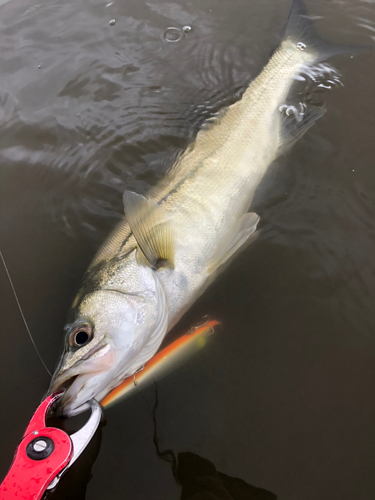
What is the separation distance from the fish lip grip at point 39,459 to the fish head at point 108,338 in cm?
13

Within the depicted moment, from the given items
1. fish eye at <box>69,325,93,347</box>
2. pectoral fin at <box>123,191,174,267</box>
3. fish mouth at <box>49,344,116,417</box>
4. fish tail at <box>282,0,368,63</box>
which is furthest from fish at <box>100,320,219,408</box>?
fish tail at <box>282,0,368,63</box>

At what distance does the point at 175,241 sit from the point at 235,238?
45 cm

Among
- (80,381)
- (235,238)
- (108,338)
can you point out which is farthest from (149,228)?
(80,381)

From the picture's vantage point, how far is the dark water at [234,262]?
200 cm

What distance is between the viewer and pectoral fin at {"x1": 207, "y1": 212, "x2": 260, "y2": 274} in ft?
8.09

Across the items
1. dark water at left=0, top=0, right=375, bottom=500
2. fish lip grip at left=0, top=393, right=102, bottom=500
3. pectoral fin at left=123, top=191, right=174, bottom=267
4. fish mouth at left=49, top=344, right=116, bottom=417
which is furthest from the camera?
pectoral fin at left=123, top=191, right=174, bottom=267

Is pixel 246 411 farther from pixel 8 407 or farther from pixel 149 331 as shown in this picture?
pixel 8 407

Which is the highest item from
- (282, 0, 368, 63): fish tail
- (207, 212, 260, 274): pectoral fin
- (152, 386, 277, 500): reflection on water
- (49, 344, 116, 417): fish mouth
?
(282, 0, 368, 63): fish tail

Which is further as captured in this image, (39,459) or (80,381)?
(80,381)

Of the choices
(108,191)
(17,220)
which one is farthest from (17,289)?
(108,191)

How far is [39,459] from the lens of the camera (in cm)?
152

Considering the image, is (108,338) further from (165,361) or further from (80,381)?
(165,361)

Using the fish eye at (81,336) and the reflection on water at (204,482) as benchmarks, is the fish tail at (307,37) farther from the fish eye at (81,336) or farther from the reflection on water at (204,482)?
the reflection on water at (204,482)

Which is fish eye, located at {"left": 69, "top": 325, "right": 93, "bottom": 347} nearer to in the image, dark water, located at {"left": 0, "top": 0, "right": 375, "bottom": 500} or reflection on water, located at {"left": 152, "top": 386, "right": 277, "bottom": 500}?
dark water, located at {"left": 0, "top": 0, "right": 375, "bottom": 500}
